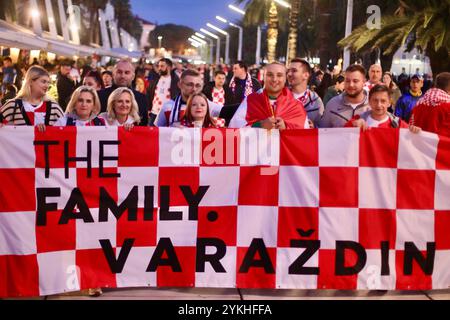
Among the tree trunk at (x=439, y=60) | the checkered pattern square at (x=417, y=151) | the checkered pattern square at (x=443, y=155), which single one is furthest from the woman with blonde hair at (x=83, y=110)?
the tree trunk at (x=439, y=60)

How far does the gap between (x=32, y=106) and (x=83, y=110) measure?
0.51m

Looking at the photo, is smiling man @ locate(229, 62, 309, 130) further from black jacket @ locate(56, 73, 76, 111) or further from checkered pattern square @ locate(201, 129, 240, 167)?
black jacket @ locate(56, 73, 76, 111)

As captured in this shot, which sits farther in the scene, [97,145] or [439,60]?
[439,60]

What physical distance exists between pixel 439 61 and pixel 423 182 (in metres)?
15.9

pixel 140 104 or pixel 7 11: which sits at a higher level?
pixel 7 11

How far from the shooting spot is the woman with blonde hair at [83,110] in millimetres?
5793

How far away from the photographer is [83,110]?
582 cm

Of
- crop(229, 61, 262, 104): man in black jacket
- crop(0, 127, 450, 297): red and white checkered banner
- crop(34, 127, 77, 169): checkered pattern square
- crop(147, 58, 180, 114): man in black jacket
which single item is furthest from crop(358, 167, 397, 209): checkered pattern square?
crop(147, 58, 180, 114): man in black jacket

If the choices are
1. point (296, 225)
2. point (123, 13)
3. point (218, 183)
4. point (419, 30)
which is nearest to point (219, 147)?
point (218, 183)

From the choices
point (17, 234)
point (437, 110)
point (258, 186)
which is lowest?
point (17, 234)

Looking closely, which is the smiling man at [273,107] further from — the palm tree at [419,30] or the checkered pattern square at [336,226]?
the palm tree at [419,30]

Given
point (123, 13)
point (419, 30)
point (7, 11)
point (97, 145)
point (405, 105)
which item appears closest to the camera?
point (97, 145)

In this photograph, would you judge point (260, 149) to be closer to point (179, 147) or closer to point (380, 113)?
point (179, 147)
